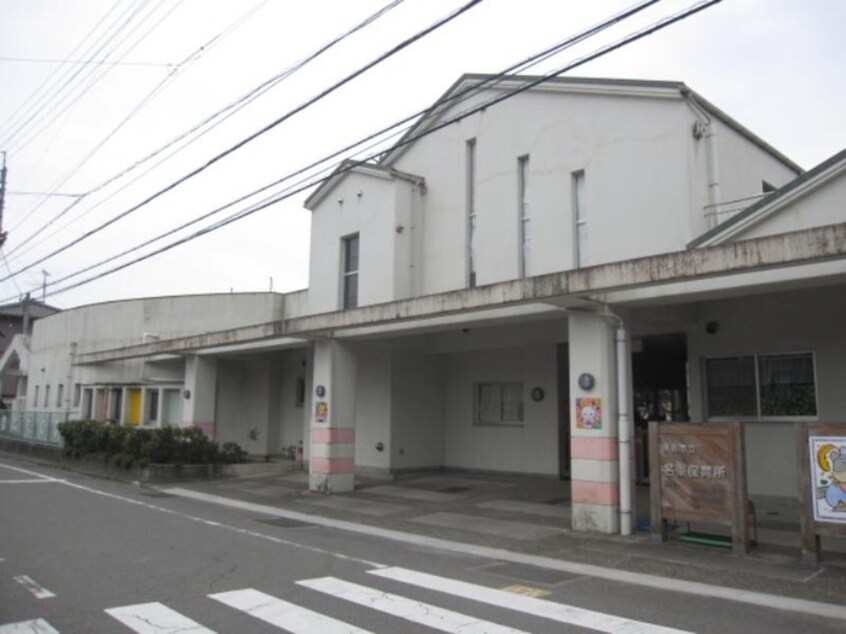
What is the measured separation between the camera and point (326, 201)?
789 inches

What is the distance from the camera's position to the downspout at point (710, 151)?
13.4 meters

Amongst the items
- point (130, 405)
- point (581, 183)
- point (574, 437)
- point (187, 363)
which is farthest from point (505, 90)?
point (130, 405)

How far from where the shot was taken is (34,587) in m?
7.06

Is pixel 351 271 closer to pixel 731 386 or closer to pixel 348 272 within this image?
pixel 348 272

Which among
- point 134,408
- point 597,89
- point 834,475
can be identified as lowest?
point 834,475

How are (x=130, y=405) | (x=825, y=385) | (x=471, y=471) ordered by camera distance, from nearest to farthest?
(x=825, y=385) → (x=471, y=471) → (x=130, y=405)

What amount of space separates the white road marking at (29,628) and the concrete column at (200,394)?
16.2 meters

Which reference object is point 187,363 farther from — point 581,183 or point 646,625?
point 646,625

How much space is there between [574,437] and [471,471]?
301 inches

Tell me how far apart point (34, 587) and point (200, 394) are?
15213 mm

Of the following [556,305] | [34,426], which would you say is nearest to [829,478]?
[556,305]

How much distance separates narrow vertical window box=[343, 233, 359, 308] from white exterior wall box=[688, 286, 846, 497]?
9108 mm

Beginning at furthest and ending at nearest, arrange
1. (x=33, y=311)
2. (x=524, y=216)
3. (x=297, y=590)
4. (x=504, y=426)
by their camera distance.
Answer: (x=33, y=311) < (x=504, y=426) < (x=524, y=216) < (x=297, y=590)

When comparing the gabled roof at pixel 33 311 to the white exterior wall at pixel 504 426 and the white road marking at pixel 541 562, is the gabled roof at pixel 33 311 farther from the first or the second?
the white road marking at pixel 541 562
